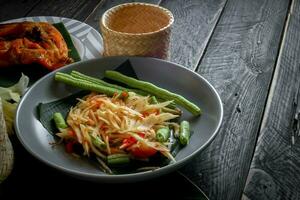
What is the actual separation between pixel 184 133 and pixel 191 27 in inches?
31.0

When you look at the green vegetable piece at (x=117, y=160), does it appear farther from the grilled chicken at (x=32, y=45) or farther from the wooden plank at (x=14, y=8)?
the wooden plank at (x=14, y=8)

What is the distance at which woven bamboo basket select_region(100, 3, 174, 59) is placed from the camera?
1359 mm

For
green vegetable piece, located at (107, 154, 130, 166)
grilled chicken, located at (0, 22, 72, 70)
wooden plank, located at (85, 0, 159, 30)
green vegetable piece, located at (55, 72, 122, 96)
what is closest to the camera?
green vegetable piece, located at (107, 154, 130, 166)

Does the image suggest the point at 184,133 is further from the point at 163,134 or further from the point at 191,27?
the point at 191,27

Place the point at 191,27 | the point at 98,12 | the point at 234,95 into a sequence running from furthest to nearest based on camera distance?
the point at 98,12 → the point at 191,27 → the point at 234,95

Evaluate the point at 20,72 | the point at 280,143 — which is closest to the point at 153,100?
the point at 280,143

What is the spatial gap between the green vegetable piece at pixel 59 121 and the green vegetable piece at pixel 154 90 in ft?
0.72

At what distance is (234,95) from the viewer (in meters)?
1.41

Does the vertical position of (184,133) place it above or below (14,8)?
above

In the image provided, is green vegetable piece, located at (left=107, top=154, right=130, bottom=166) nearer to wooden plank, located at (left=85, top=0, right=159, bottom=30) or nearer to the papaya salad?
the papaya salad

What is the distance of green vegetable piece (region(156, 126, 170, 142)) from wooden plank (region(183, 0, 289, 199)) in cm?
11

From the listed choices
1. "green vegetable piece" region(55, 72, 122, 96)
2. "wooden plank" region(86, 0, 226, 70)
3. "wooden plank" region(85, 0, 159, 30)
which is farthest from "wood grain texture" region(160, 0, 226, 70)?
"green vegetable piece" region(55, 72, 122, 96)

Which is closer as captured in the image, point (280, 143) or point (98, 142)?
point (98, 142)

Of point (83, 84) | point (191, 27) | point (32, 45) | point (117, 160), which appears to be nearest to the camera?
point (117, 160)
